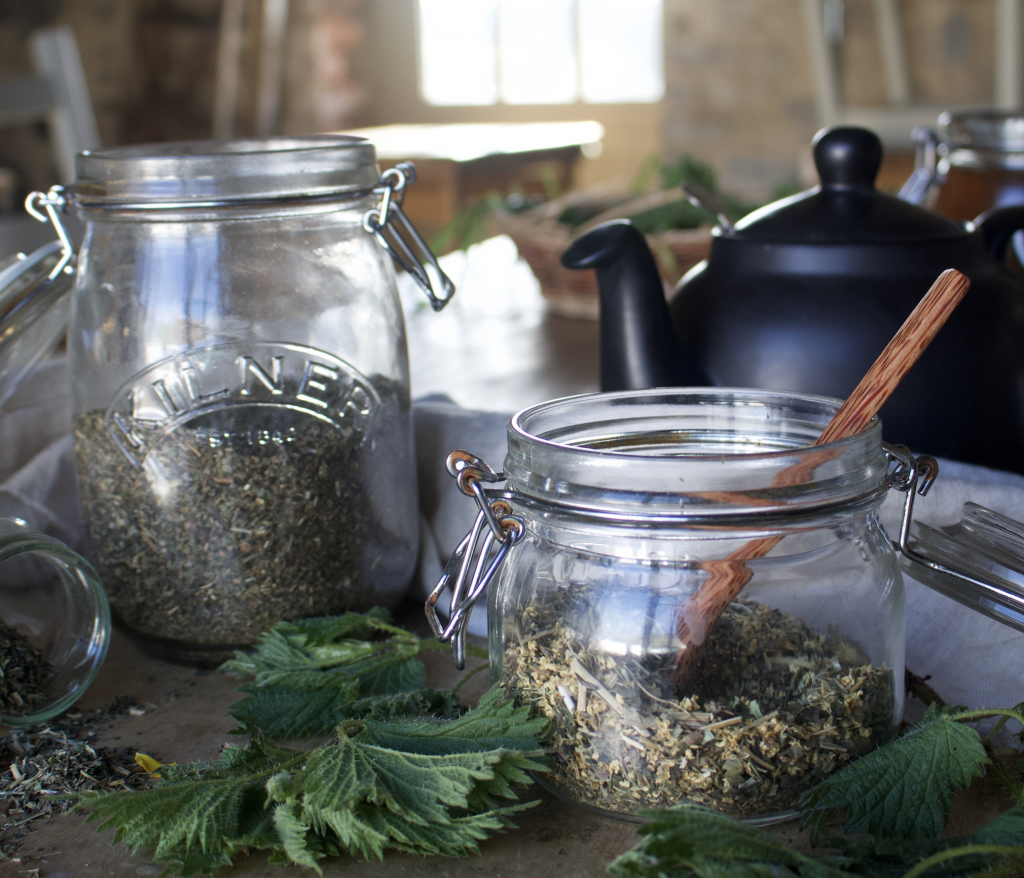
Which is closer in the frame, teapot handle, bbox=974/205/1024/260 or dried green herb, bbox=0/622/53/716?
dried green herb, bbox=0/622/53/716

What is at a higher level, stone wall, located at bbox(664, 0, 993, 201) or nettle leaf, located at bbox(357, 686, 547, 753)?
stone wall, located at bbox(664, 0, 993, 201)

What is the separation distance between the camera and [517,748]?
0.42 meters

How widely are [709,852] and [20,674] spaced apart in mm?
380

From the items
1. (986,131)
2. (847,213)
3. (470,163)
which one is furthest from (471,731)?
(470,163)

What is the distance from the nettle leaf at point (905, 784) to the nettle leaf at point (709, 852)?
5 centimetres

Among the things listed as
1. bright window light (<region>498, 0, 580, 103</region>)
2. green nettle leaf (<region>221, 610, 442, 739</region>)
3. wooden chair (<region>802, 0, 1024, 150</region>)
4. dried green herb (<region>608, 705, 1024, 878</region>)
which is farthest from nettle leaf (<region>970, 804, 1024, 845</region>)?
bright window light (<region>498, 0, 580, 103</region>)

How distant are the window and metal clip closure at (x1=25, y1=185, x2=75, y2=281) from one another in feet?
18.6

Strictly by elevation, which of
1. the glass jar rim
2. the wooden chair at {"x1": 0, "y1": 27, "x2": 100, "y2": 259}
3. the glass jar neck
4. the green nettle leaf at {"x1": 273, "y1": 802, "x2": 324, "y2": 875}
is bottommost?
the green nettle leaf at {"x1": 273, "y1": 802, "x2": 324, "y2": 875}

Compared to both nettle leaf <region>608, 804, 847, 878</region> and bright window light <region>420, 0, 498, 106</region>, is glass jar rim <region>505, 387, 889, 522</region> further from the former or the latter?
bright window light <region>420, 0, 498, 106</region>

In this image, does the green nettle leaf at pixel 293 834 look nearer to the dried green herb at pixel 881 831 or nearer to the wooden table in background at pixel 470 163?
the dried green herb at pixel 881 831

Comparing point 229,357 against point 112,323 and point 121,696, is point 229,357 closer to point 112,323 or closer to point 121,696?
point 112,323

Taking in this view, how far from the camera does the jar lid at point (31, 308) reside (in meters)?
0.65

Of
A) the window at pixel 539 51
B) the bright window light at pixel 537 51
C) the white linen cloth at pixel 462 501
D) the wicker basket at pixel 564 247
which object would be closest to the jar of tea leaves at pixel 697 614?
the white linen cloth at pixel 462 501

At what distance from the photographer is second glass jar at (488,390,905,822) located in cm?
40
